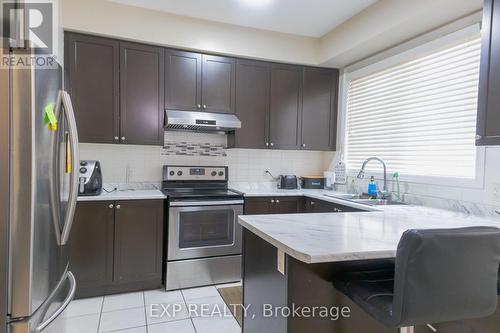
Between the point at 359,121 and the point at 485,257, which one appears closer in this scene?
the point at 485,257

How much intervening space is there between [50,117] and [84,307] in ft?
6.46

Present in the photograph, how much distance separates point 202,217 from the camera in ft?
9.94

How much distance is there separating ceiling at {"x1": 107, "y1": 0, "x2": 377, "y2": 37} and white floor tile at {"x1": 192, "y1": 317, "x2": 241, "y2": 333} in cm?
275

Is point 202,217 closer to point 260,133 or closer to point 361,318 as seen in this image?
point 260,133

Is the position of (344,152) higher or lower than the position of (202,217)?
higher

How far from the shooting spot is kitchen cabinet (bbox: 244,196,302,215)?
324 centimetres

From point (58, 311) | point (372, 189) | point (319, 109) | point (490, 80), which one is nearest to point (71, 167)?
point (58, 311)

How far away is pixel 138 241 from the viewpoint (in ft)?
9.32

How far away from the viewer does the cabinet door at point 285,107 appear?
3621 millimetres

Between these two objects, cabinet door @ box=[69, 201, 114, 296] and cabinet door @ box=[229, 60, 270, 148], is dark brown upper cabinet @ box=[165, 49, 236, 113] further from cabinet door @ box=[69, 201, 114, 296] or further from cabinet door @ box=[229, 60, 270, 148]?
cabinet door @ box=[69, 201, 114, 296]

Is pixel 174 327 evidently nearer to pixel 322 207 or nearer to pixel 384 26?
pixel 322 207

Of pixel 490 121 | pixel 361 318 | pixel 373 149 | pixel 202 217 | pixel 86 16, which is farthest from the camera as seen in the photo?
pixel 373 149

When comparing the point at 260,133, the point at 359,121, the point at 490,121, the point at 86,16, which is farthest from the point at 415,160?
the point at 86,16

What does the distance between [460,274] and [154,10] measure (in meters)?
3.22
